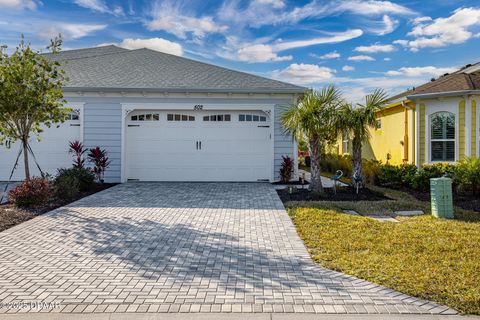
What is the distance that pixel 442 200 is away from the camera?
23.5ft

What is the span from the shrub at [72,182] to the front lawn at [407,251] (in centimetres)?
602

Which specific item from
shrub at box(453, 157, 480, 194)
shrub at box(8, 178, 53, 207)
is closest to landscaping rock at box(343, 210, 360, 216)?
shrub at box(453, 157, 480, 194)

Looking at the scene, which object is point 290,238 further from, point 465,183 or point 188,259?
point 465,183

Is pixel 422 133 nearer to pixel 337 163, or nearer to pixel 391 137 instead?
pixel 391 137

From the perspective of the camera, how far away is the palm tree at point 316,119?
913cm

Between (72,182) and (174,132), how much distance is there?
386cm

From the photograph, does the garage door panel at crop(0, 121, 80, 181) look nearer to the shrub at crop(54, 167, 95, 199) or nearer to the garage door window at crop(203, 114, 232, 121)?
the shrub at crop(54, 167, 95, 199)

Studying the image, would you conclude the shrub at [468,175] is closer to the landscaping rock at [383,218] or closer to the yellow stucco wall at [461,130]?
the yellow stucco wall at [461,130]

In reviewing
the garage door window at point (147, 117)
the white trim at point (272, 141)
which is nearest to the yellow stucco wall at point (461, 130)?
the white trim at point (272, 141)

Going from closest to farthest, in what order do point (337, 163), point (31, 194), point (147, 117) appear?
point (31, 194)
point (147, 117)
point (337, 163)

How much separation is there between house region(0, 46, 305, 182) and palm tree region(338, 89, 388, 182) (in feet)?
8.47

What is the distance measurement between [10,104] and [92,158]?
4213 millimetres

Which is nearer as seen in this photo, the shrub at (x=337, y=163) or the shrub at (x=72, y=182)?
the shrub at (x=72, y=182)

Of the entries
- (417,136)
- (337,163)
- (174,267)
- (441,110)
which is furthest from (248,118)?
(174,267)
